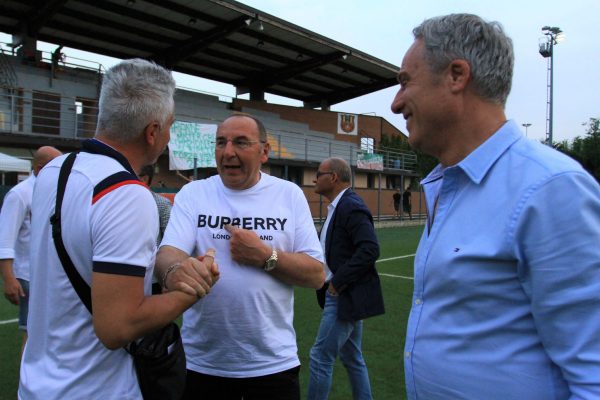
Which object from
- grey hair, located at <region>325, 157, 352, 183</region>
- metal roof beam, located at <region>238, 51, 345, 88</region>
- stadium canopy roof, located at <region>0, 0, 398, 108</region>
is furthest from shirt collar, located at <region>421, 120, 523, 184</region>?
metal roof beam, located at <region>238, 51, 345, 88</region>

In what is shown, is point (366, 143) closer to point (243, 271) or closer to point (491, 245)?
point (243, 271)

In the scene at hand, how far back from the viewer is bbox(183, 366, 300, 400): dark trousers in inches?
93.5

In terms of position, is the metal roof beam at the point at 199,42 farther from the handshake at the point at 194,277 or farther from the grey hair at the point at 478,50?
the grey hair at the point at 478,50

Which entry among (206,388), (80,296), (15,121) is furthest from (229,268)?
(15,121)

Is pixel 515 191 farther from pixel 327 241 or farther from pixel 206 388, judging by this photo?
pixel 327 241

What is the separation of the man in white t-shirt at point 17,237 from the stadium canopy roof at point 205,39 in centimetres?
1772

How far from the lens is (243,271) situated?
2377mm

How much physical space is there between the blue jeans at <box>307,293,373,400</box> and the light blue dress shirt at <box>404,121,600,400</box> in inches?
85.4

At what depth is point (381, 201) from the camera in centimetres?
2856

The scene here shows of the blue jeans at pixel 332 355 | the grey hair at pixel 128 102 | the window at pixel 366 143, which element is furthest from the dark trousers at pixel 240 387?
the window at pixel 366 143

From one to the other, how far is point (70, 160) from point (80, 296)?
0.48 meters

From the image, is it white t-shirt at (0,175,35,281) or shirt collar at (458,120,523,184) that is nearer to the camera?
shirt collar at (458,120,523,184)

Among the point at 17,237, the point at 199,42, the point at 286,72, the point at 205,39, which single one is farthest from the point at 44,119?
the point at 17,237

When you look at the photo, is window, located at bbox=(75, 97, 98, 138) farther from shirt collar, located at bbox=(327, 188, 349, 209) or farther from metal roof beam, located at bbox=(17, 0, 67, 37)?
shirt collar, located at bbox=(327, 188, 349, 209)
